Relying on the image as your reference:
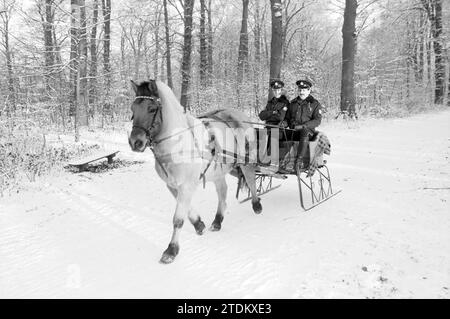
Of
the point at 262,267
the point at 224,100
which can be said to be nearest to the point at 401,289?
the point at 262,267

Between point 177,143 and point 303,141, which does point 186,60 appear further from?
point 177,143

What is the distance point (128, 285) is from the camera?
12.9ft

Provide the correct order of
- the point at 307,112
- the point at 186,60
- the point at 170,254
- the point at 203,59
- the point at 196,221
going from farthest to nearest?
the point at 203,59
the point at 186,60
the point at 307,112
the point at 196,221
the point at 170,254

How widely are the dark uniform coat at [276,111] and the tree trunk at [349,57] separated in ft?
33.0

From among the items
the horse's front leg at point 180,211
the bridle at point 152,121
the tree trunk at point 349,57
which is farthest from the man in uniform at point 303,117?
the tree trunk at point 349,57

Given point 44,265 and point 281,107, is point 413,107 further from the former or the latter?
point 44,265

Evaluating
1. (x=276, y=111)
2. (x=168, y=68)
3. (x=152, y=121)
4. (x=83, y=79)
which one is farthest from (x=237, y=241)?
(x=168, y=68)

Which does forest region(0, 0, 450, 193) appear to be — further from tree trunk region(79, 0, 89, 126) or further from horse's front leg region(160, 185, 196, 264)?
horse's front leg region(160, 185, 196, 264)

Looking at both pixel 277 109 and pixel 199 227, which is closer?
pixel 199 227

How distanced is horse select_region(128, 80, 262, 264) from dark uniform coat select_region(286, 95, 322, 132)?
5.24ft

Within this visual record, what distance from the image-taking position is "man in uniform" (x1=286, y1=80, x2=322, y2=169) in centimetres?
628

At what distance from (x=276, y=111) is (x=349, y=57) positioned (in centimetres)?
1099

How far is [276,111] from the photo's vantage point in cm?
697

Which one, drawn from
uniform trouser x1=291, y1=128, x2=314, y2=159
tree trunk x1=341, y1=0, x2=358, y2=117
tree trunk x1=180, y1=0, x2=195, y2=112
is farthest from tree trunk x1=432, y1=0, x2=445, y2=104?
uniform trouser x1=291, y1=128, x2=314, y2=159
